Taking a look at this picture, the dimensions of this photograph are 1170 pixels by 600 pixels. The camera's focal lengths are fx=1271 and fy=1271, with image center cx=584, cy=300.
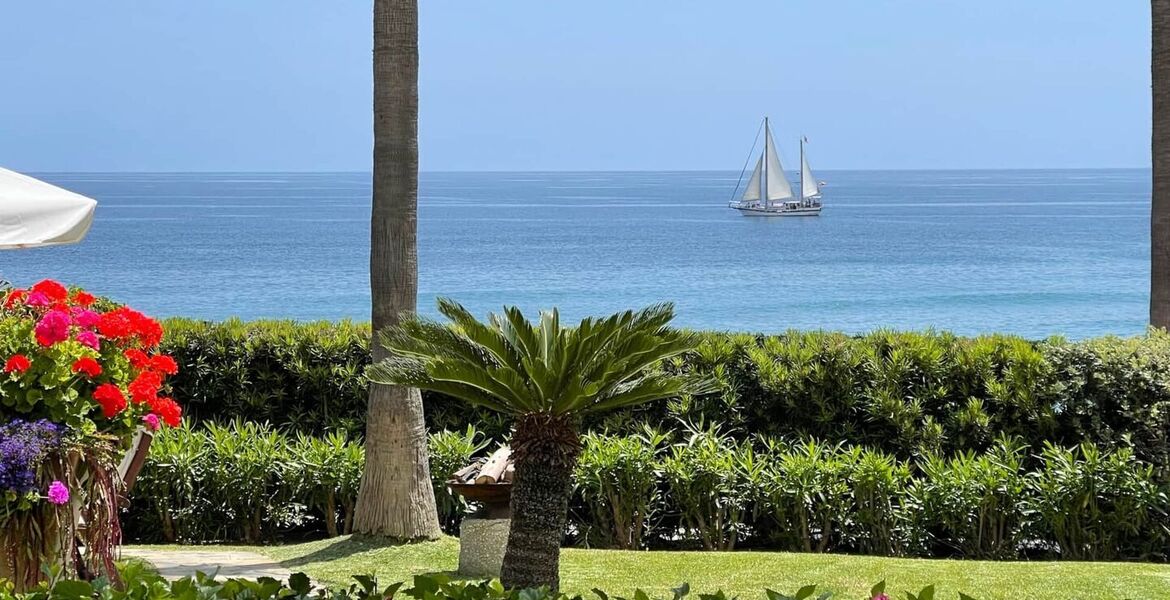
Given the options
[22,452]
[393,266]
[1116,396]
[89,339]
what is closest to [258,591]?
[22,452]

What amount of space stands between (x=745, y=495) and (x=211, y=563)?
3.33 meters

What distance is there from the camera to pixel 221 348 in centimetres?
962

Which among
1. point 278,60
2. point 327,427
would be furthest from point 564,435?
point 278,60

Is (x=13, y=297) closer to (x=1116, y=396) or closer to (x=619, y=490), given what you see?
(x=619, y=490)

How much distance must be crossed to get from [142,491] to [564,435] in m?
3.68

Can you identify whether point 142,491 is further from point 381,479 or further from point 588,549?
point 588,549

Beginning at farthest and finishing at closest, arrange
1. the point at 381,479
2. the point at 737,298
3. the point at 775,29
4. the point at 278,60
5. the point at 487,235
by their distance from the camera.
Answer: the point at 278,60
the point at 775,29
the point at 487,235
the point at 737,298
the point at 381,479

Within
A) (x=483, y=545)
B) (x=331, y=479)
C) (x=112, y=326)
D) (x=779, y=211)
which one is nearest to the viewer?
(x=112, y=326)

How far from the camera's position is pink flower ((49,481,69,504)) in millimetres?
5305

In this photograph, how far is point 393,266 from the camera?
8234mm

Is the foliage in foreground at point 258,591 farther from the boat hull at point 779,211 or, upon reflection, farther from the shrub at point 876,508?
the boat hull at point 779,211

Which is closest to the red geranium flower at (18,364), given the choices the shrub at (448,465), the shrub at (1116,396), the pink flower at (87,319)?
the pink flower at (87,319)

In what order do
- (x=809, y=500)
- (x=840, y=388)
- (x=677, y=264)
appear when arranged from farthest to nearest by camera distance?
(x=677, y=264), (x=840, y=388), (x=809, y=500)

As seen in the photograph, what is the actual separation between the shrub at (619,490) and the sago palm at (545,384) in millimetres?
1629
